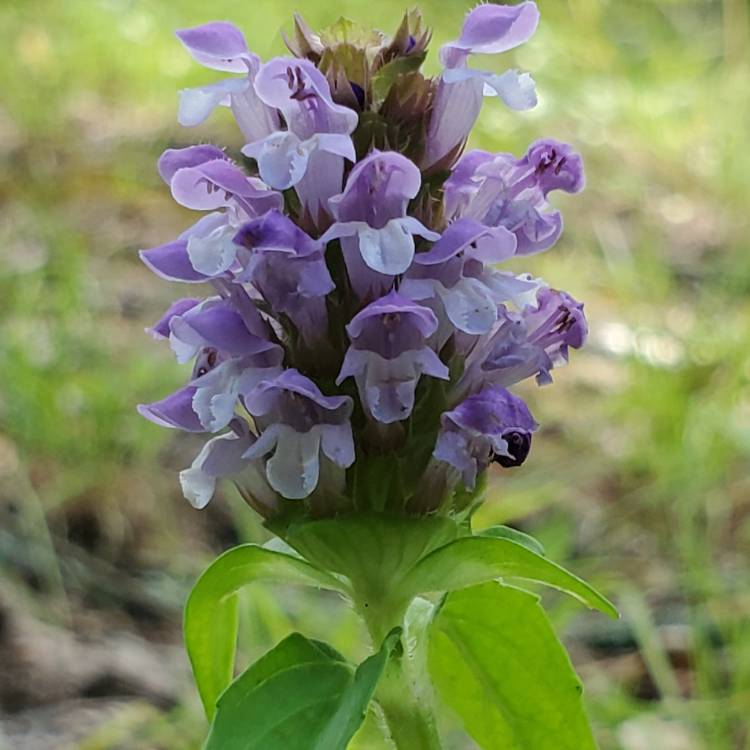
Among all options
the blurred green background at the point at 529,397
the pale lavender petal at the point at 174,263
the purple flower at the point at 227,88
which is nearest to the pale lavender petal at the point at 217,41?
the purple flower at the point at 227,88

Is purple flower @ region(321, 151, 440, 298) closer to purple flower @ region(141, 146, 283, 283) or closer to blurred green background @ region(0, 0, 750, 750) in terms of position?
purple flower @ region(141, 146, 283, 283)

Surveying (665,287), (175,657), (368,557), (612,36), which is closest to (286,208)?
(368,557)

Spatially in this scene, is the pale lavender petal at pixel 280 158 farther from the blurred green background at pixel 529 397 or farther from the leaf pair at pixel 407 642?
the blurred green background at pixel 529 397

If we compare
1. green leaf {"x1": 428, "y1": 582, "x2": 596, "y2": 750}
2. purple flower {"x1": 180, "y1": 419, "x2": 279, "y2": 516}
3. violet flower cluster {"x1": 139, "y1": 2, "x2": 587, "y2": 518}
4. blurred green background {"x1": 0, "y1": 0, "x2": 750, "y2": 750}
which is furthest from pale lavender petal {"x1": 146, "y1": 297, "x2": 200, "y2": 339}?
blurred green background {"x1": 0, "y1": 0, "x2": 750, "y2": 750}

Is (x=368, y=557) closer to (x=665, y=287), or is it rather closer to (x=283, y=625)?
(x=283, y=625)

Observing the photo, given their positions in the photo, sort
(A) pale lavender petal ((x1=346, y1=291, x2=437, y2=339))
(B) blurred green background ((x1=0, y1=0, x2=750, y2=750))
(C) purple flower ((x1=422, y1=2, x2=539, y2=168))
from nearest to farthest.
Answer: (A) pale lavender petal ((x1=346, y1=291, x2=437, y2=339))
(C) purple flower ((x1=422, y1=2, x2=539, y2=168))
(B) blurred green background ((x1=0, y1=0, x2=750, y2=750))

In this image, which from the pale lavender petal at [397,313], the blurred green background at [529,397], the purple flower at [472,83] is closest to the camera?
the pale lavender petal at [397,313]
